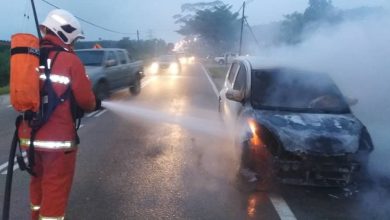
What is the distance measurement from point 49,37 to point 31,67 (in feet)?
1.51

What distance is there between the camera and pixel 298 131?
5086 millimetres

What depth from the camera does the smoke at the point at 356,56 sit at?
25.4 ft

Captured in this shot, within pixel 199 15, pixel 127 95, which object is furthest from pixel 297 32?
pixel 199 15

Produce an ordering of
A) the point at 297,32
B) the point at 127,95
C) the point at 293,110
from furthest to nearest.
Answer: the point at 127,95 → the point at 297,32 → the point at 293,110

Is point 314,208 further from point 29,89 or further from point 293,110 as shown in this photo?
point 29,89

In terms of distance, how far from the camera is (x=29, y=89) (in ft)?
10.3

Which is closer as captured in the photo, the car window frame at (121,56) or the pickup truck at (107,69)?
the pickup truck at (107,69)

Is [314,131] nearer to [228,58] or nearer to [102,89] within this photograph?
[102,89]

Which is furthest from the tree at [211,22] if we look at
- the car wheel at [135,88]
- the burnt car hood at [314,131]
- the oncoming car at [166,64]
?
the burnt car hood at [314,131]

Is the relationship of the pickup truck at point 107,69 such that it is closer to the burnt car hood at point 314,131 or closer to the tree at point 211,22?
the burnt car hood at point 314,131

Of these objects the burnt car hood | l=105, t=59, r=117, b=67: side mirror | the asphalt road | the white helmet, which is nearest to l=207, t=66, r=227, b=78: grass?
l=105, t=59, r=117, b=67: side mirror

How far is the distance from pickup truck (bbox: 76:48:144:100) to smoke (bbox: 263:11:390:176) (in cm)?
560

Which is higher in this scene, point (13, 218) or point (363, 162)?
point (363, 162)

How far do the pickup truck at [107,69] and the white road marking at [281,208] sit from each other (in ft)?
26.1
